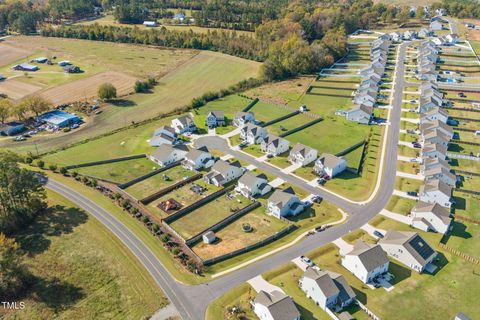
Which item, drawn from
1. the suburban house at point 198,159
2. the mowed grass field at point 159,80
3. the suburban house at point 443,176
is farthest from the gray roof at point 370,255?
the mowed grass field at point 159,80

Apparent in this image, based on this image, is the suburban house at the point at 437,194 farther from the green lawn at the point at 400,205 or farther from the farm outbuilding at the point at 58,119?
the farm outbuilding at the point at 58,119

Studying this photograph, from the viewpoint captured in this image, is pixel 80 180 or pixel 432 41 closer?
pixel 80 180

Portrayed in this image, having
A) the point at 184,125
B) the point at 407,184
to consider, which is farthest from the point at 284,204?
the point at 184,125

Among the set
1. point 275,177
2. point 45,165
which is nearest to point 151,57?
point 45,165

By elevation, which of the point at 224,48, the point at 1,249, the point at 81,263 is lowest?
the point at 81,263

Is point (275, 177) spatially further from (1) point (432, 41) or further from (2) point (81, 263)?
(1) point (432, 41)

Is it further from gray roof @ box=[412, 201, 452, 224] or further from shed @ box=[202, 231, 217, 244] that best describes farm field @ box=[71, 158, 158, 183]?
gray roof @ box=[412, 201, 452, 224]

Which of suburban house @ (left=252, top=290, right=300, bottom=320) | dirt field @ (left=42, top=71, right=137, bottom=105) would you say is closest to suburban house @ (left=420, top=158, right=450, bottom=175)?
suburban house @ (left=252, top=290, right=300, bottom=320)
